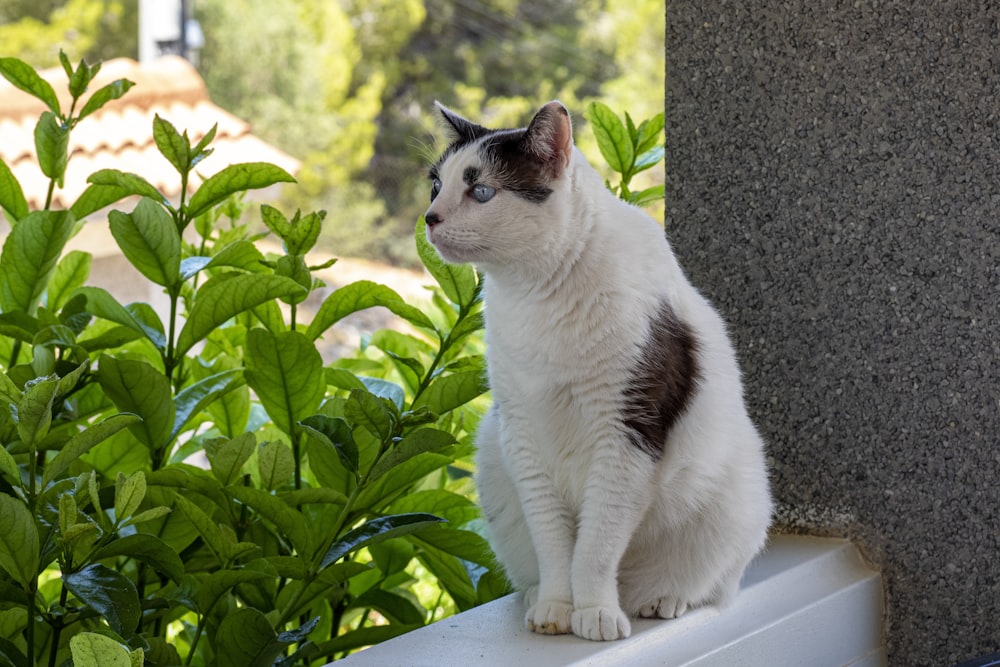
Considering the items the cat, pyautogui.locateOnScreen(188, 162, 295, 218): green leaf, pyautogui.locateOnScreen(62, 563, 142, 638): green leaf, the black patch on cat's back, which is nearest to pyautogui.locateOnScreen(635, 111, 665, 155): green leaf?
the cat

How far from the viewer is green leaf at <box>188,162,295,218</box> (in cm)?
101

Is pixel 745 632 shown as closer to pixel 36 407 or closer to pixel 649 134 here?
pixel 649 134

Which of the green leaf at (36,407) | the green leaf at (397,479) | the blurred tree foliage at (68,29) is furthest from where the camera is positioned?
the blurred tree foliage at (68,29)

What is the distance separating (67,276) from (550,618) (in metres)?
0.67

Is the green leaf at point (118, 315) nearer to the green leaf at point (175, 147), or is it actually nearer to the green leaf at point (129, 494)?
the green leaf at point (175, 147)

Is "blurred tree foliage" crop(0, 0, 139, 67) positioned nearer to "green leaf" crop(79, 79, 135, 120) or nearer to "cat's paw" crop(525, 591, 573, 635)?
"green leaf" crop(79, 79, 135, 120)

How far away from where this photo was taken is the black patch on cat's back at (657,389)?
0.97 m

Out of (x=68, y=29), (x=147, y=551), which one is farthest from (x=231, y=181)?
(x=68, y=29)

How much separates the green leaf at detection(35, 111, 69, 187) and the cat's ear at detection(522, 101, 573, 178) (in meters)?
0.46

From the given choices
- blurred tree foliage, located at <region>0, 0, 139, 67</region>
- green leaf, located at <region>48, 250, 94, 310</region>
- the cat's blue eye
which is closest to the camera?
the cat's blue eye

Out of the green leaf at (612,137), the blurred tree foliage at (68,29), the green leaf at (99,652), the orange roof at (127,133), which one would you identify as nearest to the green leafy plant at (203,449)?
the green leaf at (99,652)

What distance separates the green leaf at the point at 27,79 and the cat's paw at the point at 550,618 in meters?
0.69

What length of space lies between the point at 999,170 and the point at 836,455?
349 millimetres

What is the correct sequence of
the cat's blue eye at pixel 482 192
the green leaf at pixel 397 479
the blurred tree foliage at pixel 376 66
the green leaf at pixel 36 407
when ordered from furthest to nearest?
the blurred tree foliage at pixel 376 66 → the cat's blue eye at pixel 482 192 → the green leaf at pixel 397 479 → the green leaf at pixel 36 407
